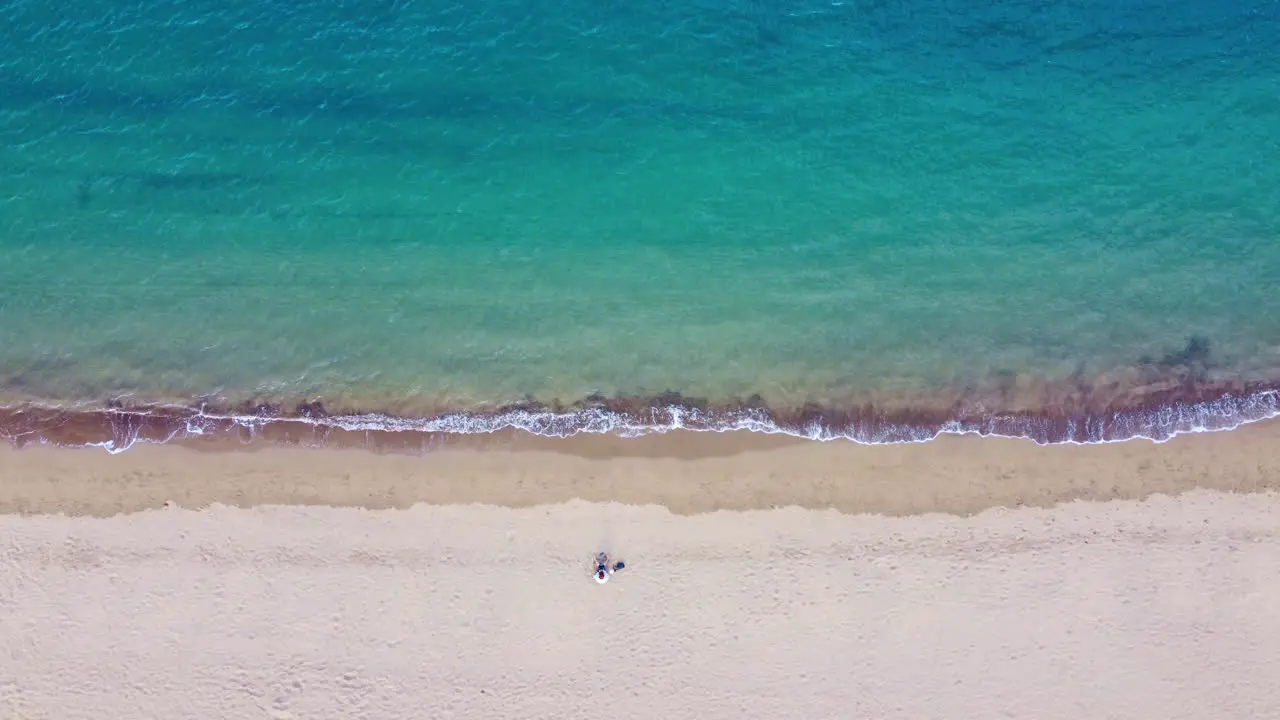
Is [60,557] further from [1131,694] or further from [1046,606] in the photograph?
[1131,694]

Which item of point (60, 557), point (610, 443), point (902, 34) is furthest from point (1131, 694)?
point (60, 557)

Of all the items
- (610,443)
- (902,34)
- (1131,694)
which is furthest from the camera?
(902,34)

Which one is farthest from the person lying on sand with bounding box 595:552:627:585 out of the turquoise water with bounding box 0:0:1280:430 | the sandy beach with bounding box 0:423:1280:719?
the turquoise water with bounding box 0:0:1280:430

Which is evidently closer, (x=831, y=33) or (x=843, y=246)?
(x=843, y=246)

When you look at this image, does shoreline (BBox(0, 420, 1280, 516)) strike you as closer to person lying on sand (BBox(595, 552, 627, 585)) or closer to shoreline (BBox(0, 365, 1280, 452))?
shoreline (BBox(0, 365, 1280, 452))

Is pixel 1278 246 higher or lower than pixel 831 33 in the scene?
lower

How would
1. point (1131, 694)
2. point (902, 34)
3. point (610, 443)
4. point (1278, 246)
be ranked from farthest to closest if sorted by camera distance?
1. point (902, 34)
2. point (1278, 246)
3. point (610, 443)
4. point (1131, 694)

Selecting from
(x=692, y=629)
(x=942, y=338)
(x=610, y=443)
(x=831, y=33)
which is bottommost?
(x=692, y=629)
